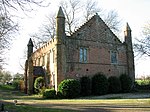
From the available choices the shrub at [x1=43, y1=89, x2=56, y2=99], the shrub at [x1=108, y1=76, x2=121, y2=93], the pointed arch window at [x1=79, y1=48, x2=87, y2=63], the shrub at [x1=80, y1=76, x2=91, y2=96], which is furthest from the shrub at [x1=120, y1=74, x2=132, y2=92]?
the shrub at [x1=43, y1=89, x2=56, y2=99]

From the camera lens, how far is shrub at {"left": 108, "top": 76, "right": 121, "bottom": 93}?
39125 millimetres

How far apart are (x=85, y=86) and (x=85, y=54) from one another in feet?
16.8

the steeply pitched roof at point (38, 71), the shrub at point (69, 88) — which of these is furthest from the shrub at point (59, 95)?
the steeply pitched roof at point (38, 71)

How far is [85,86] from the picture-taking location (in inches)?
1447

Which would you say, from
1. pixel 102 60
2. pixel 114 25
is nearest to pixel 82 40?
pixel 102 60

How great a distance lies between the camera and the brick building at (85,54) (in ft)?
120

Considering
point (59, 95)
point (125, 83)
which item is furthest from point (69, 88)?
point (125, 83)

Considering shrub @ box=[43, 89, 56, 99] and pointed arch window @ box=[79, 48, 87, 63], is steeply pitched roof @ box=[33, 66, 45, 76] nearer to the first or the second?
pointed arch window @ box=[79, 48, 87, 63]

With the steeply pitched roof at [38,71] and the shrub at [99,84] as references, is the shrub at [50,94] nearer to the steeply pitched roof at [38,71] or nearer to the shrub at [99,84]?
the shrub at [99,84]

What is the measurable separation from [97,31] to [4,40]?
2292cm

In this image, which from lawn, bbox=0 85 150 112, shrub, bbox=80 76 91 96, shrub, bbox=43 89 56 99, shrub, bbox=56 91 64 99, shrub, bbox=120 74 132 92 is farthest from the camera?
shrub, bbox=120 74 132 92

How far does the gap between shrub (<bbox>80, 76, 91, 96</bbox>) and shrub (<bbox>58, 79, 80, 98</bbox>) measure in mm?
2797

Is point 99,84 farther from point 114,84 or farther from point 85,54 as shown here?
point 85,54

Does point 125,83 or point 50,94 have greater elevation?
point 125,83
